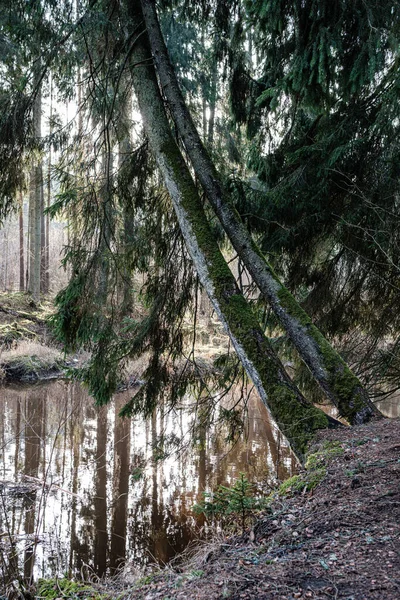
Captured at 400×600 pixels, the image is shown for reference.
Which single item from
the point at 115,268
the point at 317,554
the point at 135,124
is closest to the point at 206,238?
the point at 115,268

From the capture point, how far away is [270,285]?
4.28 meters

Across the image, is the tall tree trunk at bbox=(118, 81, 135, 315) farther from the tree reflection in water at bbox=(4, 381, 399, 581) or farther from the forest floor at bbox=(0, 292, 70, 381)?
the forest floor at bbox=(0, 292, 70, 381)

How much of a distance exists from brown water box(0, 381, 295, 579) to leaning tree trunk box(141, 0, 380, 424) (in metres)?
1.62

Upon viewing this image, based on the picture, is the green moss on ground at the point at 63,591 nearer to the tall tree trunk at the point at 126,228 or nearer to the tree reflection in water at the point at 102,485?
the tree reflection in water at the point at 102,485

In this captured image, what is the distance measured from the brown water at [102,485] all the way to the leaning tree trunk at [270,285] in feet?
5.33

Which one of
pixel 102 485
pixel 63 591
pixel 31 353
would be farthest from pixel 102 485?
pixel 31 353

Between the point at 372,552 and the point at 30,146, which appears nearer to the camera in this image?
the point at 372,552

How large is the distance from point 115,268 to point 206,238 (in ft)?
4.61

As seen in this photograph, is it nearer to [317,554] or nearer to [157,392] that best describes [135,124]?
[157,392]

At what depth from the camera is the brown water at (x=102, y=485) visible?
4848 millimetres

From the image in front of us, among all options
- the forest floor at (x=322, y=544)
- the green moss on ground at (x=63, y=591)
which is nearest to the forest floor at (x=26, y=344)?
the green moss on ground at (x=63, y=591)

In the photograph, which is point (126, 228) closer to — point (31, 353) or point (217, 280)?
point (217, 280)

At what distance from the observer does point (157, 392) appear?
17.7ft

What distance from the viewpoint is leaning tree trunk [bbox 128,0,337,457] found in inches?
146
